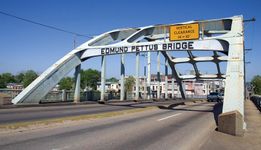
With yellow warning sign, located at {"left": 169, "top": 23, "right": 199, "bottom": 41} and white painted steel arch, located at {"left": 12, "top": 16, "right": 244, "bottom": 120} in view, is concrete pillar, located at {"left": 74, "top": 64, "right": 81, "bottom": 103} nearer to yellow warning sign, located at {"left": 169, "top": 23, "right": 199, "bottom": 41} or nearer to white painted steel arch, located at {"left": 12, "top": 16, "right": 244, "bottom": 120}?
white painted steel arch, located at {"left": 12, "top": 16, "right": 244, "bottom": 120}

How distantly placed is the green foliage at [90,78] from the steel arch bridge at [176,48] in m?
140

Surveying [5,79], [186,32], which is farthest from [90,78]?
[186,32]

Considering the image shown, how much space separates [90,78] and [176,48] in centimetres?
15185

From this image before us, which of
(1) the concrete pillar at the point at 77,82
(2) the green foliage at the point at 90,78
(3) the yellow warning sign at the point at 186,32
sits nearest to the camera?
(3) the yellow warning sign at the point at 186,32

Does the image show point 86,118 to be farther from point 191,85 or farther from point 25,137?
point 191,85

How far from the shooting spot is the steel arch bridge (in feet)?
61.8

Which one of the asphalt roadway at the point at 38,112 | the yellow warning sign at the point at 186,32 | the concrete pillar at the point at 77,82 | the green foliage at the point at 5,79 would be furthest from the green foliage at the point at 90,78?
the yellow warning sign at the point at 186,32

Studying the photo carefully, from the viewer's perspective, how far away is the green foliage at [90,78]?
174m

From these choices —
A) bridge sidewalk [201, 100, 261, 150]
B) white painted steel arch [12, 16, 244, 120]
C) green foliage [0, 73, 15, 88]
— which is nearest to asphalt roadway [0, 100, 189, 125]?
white painted steel arch [12, 16, 244, 120]

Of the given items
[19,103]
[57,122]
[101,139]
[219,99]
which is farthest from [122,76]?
[101,139]

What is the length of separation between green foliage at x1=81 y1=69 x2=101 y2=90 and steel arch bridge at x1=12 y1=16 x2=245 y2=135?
458 ft

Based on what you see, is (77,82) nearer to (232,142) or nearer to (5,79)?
(232,142)

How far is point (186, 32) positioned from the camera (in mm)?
26062

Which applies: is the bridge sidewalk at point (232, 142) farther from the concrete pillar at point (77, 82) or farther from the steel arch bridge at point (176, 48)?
the concrete pillar at point (77, 82)
